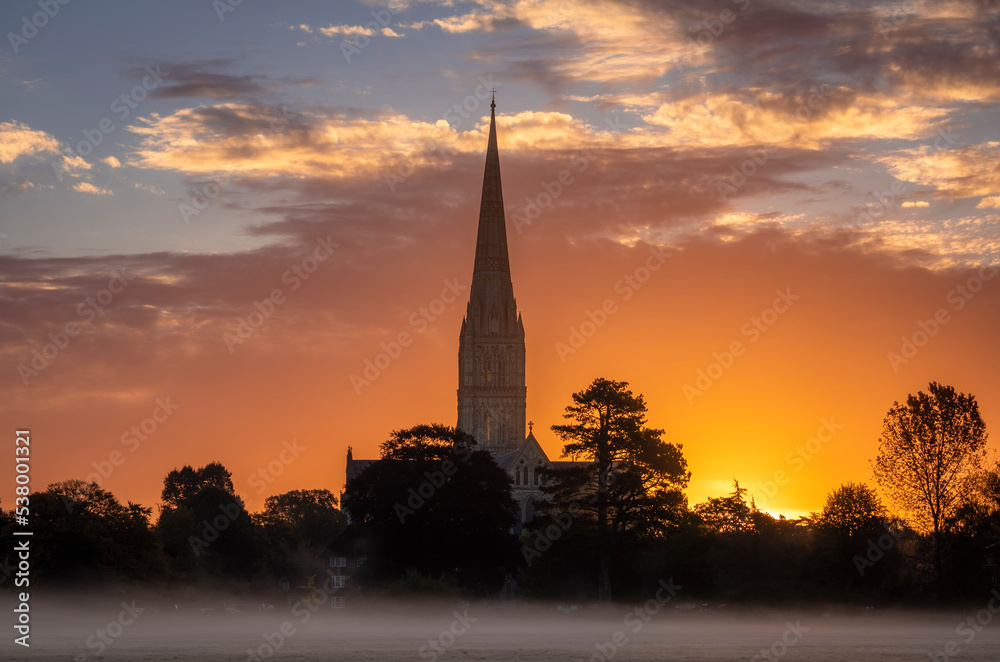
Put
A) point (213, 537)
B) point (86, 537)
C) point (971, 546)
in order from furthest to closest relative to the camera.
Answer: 1. point (213, 537)
2. point (86, 537)
3. point (971, 546)

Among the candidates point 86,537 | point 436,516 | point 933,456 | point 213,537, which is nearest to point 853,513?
point 933,456

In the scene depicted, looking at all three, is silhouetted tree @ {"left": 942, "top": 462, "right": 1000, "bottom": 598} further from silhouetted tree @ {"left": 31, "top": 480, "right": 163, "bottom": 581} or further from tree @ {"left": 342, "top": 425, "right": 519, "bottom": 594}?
silhouetted tree @ {"left": 31, "top": 480, "right": 163, "bottom": 581}

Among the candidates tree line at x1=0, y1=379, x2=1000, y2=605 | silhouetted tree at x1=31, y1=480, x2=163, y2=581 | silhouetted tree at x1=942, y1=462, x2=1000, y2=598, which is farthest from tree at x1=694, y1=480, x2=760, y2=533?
silhouetted tree at x1=31, y1=480, x2=163, y2=581

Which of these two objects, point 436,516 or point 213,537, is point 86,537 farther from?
point 213,537

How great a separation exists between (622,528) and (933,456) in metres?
19.9

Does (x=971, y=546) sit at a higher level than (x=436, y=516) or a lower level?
lower

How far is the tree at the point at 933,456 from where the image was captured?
72.4 meters

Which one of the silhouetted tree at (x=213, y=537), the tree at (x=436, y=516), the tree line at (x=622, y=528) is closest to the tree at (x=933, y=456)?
the tree line at (x=622, y=528)

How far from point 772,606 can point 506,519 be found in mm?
23335

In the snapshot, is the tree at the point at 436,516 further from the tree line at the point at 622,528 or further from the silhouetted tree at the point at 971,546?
the silhouetted tree at the point at 971,546

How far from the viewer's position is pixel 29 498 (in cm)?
8131

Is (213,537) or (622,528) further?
(213,537)

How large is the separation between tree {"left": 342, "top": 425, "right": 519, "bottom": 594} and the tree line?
4.1 inches

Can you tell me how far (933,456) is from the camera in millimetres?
73375
